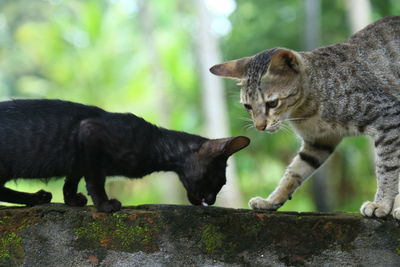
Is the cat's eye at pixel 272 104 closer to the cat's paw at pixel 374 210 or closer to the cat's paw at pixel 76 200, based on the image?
the cat's paw at pixel 374 210

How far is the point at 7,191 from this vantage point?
3.67 meters

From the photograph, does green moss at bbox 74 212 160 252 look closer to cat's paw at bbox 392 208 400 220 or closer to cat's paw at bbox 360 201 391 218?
cat's paw at bbox 360 201 391 218

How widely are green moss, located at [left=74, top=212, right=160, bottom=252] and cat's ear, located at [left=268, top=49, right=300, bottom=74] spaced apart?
5.21 ft

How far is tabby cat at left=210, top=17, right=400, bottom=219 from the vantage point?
3.83 m

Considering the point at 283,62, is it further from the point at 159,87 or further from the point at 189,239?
the point at 159,87

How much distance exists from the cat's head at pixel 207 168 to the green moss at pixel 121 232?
0.81 meters

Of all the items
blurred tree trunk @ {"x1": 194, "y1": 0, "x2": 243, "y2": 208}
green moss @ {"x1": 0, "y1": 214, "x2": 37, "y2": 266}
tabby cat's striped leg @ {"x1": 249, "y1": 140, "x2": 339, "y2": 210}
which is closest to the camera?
green moss @ {"x1": 0, "y1": 214, "x2": 37, "y2": 266}

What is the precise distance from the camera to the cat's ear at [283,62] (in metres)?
4.06

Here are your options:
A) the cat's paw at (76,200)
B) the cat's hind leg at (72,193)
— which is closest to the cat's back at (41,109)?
the cat's hind leg at (72,193)

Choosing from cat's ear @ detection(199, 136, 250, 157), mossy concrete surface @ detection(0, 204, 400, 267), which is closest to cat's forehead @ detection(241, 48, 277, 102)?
cat's ear @ detection(199, 136, 250, 157)

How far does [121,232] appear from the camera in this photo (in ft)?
10.2

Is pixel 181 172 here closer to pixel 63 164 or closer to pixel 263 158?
pixel 63 164

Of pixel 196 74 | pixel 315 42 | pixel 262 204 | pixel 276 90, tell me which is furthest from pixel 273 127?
pixel 196 74

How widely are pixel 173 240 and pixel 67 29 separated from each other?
17.6 metres
